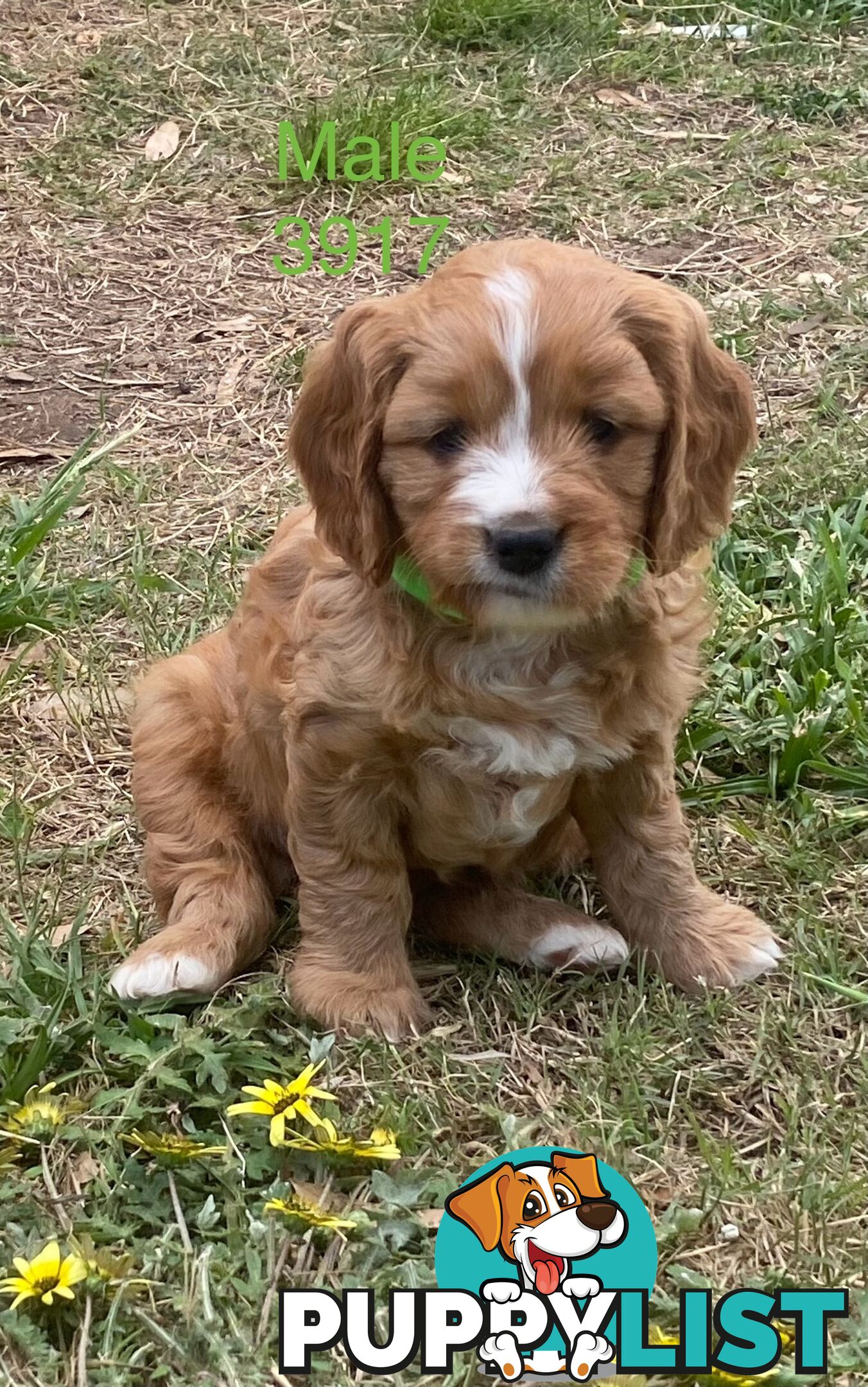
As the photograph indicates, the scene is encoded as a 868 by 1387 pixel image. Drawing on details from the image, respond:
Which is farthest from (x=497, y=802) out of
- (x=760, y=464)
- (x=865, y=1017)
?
(x=760, y=464)

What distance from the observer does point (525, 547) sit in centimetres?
222

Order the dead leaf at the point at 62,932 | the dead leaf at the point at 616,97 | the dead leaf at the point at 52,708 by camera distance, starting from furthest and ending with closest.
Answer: the dead leaf at the point at 616,97 < the dead leaf at the point at 52,708 < the dead leaf at the point at 62,932

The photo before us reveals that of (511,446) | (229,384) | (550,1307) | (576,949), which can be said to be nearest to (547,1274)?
(550,1307)

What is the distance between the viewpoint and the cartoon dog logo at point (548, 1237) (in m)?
2.15

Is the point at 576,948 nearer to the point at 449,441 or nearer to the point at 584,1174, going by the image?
the point at 584,1174

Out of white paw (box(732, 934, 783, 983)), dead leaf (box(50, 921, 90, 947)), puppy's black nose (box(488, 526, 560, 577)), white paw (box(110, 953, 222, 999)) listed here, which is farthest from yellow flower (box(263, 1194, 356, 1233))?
puppy's black nose (box(488, 526, 560, 577))

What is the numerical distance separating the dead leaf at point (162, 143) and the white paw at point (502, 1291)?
5340 mm

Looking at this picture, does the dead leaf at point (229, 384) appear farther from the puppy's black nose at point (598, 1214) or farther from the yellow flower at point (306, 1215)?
the puppy's black nose at point (598, 1214)

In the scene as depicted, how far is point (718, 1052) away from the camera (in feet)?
9.16

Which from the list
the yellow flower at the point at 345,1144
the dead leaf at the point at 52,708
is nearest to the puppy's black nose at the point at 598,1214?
the yellow flower at the point at 345,1144

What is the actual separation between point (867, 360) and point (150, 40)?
4.30m

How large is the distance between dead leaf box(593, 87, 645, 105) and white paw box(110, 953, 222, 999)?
205 inches

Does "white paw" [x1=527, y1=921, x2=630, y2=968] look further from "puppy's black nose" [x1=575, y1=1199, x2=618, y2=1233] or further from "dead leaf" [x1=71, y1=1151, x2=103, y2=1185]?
"dead leaf" [x1=71, y1=1151, x2=103, y2=1185]

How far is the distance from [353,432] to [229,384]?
265 centimetres
